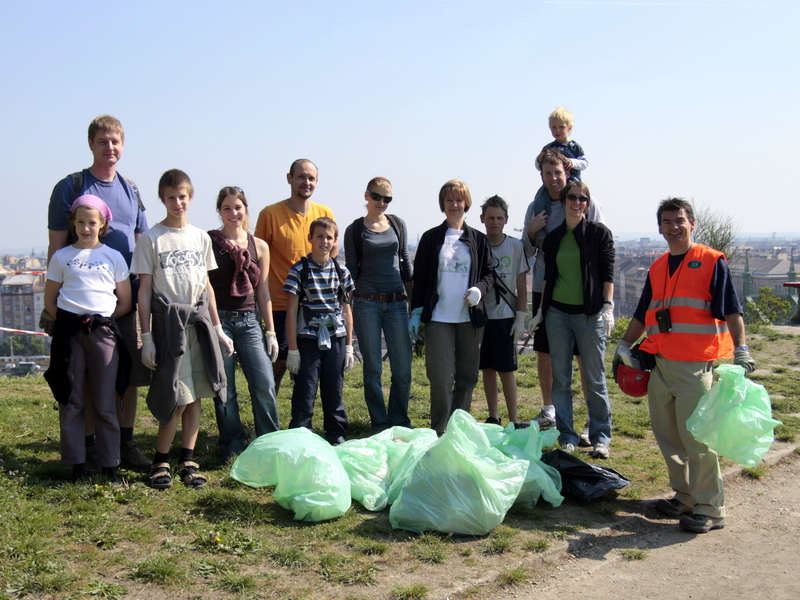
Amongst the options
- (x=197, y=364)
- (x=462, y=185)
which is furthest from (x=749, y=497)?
(x=197, y=364)

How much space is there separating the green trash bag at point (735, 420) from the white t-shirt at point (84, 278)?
3.54 metres

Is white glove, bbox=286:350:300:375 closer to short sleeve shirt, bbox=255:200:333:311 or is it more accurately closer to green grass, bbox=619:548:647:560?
short sleeve shirt, bbox=255:200:333:311

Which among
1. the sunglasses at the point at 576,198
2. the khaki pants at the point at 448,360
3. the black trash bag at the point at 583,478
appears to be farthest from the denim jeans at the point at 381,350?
the sunglasses at the point at 576,198

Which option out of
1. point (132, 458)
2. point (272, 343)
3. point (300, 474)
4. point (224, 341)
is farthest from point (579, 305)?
point (132, 458)

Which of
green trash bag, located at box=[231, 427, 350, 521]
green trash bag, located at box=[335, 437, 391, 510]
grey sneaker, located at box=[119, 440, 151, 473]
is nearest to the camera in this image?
green trash bag, located at box=[231, 427, 350, 521]

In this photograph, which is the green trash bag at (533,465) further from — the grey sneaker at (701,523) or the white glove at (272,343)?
the white glove at (272,343)

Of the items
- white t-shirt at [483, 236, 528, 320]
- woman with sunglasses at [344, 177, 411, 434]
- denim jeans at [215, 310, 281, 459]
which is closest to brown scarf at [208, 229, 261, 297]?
denim jeans at [215, 310, 281, 459]

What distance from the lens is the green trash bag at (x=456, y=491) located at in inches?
143

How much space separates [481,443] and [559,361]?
4.67ft

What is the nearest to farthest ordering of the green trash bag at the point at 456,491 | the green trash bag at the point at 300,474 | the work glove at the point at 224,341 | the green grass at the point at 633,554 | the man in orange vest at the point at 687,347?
the green grass at the point at 633,554, the green trash bag at the point at 456,491, the green trash bag at the point at 300,474, the man in orange vest at the point at 687,347, the work glove at the point at 224,341

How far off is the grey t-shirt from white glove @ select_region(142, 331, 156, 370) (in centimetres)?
163

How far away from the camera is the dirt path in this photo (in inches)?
125

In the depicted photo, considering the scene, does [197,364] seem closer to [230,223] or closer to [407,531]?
[230,223]

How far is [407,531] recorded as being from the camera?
3699mm
